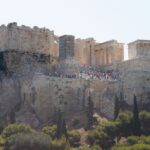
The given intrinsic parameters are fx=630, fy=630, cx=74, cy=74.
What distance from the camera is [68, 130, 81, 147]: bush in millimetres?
46469

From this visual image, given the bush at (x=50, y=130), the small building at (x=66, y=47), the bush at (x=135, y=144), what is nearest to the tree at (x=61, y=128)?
the bush at (x=50, y=130)

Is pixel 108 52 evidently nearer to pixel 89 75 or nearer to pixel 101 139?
pixel 89 75

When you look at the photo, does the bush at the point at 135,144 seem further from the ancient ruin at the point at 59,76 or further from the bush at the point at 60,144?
the ancient ruin at the point at 59,76

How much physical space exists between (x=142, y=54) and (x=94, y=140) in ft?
49.4

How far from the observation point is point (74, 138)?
46.6 meters

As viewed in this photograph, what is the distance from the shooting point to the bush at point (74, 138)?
1829 inches

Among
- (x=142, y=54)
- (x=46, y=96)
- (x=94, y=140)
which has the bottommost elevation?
(x=94, y=140)

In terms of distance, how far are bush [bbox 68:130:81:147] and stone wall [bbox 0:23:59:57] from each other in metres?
14.0

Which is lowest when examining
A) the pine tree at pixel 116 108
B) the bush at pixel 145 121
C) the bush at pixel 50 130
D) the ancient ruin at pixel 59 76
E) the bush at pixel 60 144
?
the bush at pixel 60 144

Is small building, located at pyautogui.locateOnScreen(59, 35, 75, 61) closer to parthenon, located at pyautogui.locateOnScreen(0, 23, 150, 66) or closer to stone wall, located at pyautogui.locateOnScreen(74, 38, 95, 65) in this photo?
parthenon, located at pyautogui.locateOnScreen(0, 23, 150, 66)

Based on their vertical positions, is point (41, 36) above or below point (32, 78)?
above

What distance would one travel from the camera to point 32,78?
53.5 m

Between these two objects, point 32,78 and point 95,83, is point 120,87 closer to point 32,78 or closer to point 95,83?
point 95,83

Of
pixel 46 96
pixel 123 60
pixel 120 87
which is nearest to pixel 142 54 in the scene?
pixel 123 60
